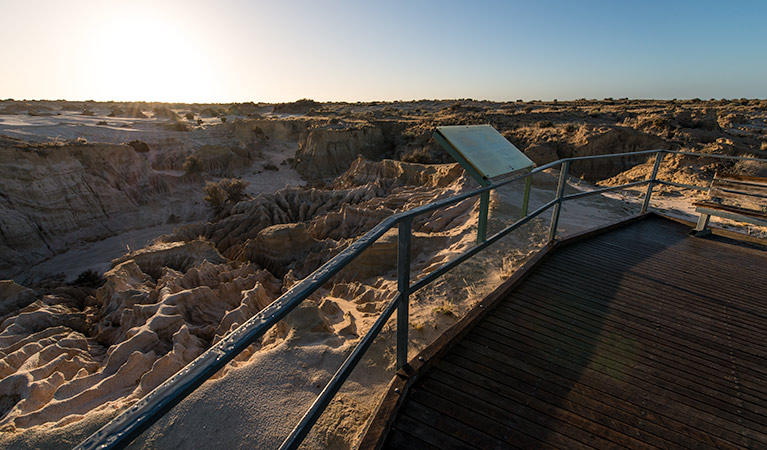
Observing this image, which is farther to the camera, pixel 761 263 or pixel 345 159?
pixel 345 159

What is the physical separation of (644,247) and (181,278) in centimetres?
1099

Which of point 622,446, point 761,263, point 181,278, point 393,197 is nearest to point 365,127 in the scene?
point 393,197

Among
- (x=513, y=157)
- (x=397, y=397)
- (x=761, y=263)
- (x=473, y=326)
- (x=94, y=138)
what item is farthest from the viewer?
(x=94, y=138)

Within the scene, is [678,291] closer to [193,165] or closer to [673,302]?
[673,302]

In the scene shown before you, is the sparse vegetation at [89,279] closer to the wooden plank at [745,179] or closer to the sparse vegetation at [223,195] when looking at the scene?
the sparse vegetation at [223,195]

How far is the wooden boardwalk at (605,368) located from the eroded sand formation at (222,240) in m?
1.14

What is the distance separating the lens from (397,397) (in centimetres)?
257

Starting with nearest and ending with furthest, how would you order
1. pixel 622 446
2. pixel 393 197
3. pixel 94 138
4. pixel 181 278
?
pixel 622 446, pixel 181 278, pixel 393 197, pixel 94 138

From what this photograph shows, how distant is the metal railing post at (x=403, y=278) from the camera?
2332 mm

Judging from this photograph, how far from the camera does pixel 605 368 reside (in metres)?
2.95

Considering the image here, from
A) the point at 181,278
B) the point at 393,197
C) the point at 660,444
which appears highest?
the point at 660,444

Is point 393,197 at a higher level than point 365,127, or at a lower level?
lower

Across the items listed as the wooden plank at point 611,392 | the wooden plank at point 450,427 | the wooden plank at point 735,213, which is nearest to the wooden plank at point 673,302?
the wooden plank at point 611,392

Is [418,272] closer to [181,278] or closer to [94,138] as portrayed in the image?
[181,278]
